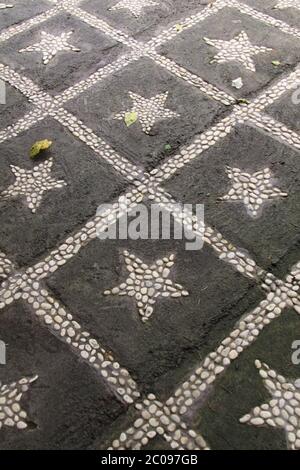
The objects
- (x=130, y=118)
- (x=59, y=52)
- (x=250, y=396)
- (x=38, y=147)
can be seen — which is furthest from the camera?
(x=59, y=52)

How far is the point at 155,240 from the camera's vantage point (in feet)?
7.37

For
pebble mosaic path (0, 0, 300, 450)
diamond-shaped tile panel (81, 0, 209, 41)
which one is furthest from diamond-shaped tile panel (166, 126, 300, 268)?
diamond-shaped tile panel (81, 0, 209, 41)

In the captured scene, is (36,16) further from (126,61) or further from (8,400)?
(8,400)

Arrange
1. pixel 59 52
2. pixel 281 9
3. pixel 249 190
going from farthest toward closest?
pixel 281 9 < pixel 59 52 < pixel 249 190

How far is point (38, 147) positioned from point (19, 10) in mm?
1421

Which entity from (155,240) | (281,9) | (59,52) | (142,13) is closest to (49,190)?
(155,240)

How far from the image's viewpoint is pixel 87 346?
1947 mm

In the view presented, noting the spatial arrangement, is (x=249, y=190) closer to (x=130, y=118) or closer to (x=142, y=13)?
(x=130, y=118)

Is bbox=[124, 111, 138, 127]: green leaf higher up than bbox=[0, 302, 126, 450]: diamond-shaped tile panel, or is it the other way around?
bbox=[124, 111, 138, 127]: green leaf

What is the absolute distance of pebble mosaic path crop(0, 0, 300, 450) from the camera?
180 cm

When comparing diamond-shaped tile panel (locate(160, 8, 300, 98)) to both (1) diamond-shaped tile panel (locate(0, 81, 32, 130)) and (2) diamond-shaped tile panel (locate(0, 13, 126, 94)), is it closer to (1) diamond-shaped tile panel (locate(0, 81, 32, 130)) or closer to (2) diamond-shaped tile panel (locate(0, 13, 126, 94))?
(2) diamond-shaped tile panel (locate(0, 13, 126, 94))

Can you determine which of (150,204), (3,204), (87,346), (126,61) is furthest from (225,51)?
(87,346)

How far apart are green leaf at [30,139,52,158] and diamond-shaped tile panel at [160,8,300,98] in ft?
3.07

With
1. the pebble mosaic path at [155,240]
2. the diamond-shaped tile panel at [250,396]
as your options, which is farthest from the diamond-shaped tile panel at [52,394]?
the diamond-shaped tile panel at [250,396]
